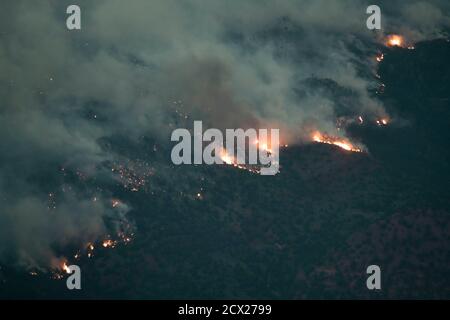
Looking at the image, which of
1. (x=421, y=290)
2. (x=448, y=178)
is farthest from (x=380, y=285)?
(x=448, y=178)

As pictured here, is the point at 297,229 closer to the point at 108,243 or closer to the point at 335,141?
the point at 335,141

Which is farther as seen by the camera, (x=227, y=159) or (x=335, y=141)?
(x=335, y=141)

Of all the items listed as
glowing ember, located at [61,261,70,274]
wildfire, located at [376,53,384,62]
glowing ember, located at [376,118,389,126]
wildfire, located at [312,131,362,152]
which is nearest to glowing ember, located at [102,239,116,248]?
glowing ember, located at [61,261,70,274]

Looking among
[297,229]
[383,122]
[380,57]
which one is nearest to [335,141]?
[383,122]

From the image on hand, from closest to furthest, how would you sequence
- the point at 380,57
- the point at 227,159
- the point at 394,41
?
the point at 227,159 < the point at 380,57 < the point at 394,41

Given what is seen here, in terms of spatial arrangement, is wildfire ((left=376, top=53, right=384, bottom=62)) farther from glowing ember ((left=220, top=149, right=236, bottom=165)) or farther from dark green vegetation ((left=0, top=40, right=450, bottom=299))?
glowing ember ((left=220, top=149, right=236, bottom=165))

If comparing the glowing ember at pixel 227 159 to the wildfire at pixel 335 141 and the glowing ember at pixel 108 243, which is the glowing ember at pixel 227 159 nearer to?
the wildfire at pixel 335 141

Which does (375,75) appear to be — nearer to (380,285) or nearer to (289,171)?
(289,171)
